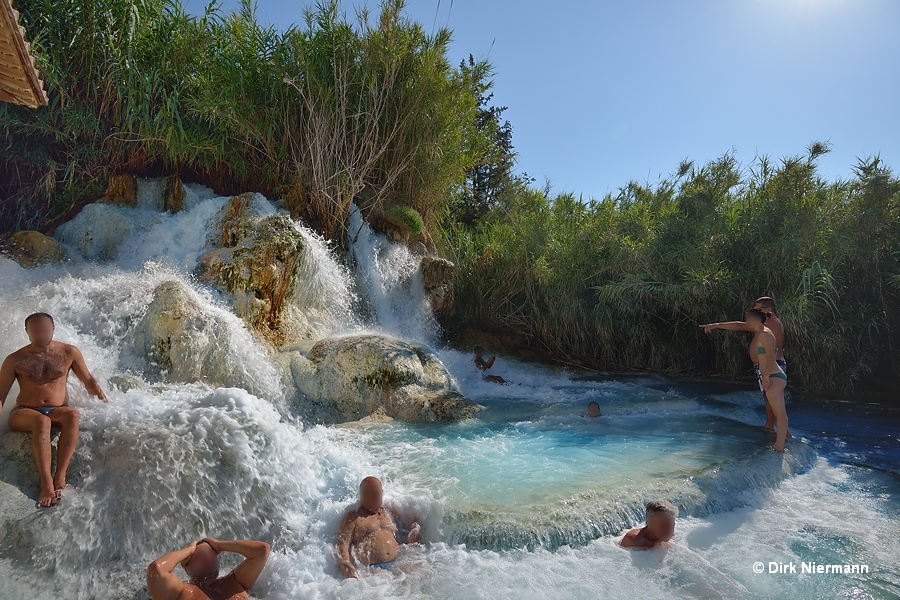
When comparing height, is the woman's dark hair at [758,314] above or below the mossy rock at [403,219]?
below

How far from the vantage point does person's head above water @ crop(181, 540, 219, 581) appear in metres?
2.97

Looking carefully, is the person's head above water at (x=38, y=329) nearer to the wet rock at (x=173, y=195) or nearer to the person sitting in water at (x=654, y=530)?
the person sitting in water at (x=654, y=530)

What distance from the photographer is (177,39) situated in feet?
31.5

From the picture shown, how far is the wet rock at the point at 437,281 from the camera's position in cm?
1085

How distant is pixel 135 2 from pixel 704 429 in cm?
1054

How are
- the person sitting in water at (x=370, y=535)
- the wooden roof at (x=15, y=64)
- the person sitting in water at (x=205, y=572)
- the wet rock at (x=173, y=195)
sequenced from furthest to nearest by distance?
the wet rock at (x=173, y=195) < the wooden roof at (x=15, y=64) < the person sitting in water at (x=370, y=535) < the person sitting in water at (x=205, y=572)

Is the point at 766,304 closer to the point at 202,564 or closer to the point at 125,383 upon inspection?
the point at 202,564

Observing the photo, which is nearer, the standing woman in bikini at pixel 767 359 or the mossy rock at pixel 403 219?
the standing woman in bikini at pixel 767 359

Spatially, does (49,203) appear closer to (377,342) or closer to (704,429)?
(377,342)

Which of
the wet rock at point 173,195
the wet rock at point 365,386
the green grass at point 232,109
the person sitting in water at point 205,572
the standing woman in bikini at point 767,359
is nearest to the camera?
the person sitting in water at point 205,572

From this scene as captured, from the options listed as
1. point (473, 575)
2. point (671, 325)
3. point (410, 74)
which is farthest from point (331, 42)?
point (473, 575)

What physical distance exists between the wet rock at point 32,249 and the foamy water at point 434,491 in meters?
0.55

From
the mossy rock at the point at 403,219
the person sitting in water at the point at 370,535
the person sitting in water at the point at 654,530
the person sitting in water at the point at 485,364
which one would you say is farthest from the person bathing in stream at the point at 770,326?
the mossy rock at the point at 403,219

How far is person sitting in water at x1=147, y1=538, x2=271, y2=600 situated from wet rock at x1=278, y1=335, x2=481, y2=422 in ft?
11.8
